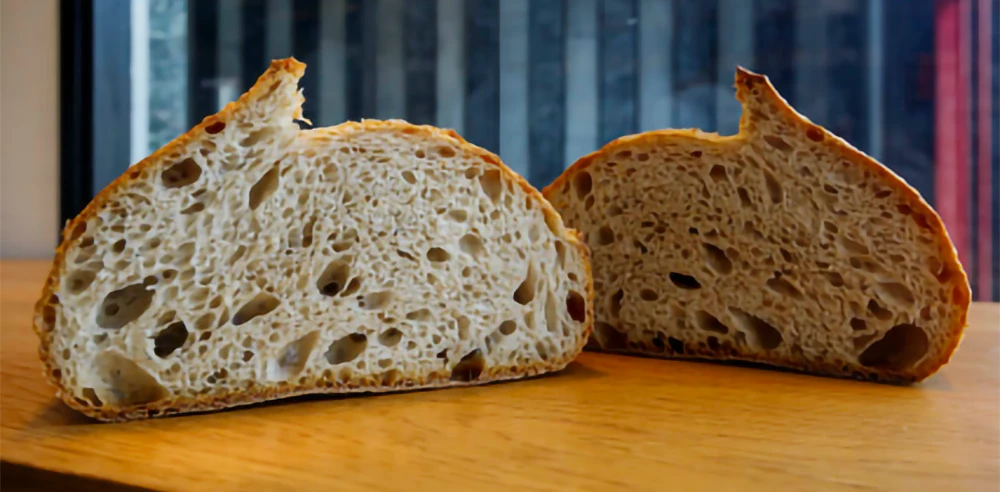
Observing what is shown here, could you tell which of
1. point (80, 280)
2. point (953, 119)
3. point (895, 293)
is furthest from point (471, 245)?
point (953, 119)

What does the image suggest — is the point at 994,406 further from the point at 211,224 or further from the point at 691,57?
the point at 691,57

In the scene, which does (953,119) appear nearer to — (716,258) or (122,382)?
(716,258)

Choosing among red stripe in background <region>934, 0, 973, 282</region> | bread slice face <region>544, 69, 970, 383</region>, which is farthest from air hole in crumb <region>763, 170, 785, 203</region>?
red stripe in background <region>934, 0, 973, 282</region>

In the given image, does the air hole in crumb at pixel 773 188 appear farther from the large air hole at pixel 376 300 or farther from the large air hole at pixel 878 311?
the large air hole at pixel 376 300

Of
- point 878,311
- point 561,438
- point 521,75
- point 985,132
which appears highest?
point 521,75

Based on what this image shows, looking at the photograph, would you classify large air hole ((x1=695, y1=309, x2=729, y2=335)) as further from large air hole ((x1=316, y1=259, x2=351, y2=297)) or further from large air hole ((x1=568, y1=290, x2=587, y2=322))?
large air hole ((x1=316, y1=259, x2=351, y2=297))

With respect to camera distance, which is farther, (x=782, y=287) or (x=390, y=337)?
(x=782, y=287)
